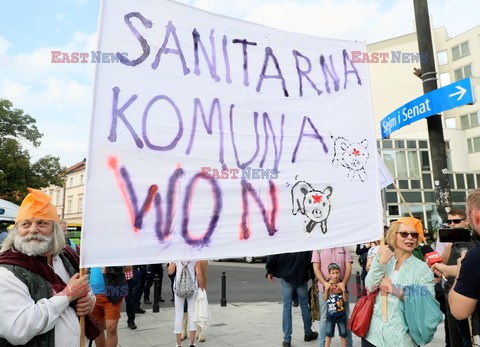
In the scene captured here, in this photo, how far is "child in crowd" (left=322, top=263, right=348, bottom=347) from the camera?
14.1ft

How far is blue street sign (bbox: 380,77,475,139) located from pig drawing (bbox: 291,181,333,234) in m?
2.81

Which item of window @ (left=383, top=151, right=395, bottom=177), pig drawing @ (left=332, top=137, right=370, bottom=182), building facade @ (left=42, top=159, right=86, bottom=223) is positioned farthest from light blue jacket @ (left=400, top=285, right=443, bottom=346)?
building facade @ (left=42, top=159, right=86, bottom=223)

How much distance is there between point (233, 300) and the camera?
9.24m

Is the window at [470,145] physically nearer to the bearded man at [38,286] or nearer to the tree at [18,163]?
the tree at [18,163]

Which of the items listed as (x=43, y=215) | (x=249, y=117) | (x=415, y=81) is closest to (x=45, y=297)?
(x=43, y=215)

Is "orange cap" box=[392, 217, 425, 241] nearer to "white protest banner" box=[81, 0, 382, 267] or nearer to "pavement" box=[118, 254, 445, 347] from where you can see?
"white protest banner" box=[81, 0, 382, 267]

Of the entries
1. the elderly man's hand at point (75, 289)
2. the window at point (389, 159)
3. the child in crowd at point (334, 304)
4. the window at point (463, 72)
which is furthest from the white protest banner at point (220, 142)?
the window at point (463, 72)

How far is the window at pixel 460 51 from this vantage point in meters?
34.2

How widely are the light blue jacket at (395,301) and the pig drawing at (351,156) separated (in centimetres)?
70

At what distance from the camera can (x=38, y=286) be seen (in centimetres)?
207

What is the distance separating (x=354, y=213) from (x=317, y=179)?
44 cm

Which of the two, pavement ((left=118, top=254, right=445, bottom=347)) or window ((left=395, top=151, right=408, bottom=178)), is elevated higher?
window ((left=395, top=151, right=408, bottom=178))

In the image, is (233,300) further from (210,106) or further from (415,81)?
(415,81)

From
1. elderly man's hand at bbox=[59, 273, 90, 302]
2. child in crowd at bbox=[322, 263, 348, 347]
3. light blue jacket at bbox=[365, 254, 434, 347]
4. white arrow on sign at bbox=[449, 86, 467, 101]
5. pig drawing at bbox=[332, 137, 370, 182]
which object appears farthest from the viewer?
white arrow on sign at bbox=[449, 86, 467, 101]
